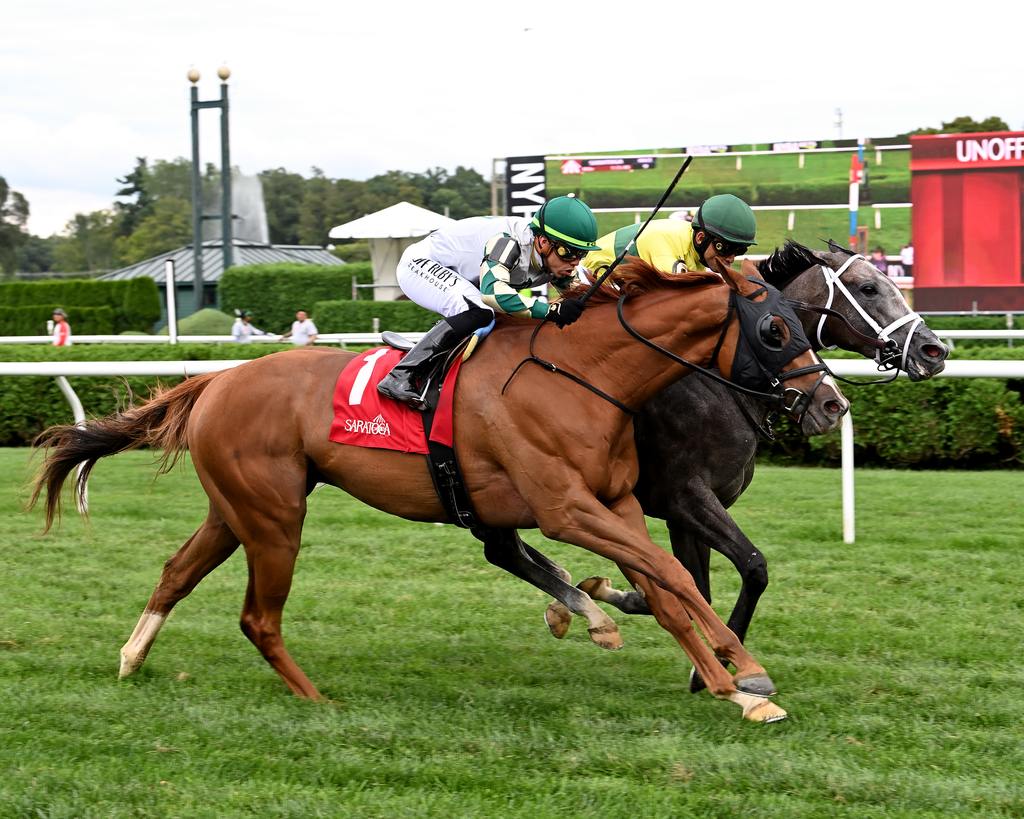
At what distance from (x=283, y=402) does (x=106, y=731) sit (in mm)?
1263

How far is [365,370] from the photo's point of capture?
14.3 ft

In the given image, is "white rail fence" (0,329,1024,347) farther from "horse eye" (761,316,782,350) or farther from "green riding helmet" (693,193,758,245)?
"horse eye" (761,316,782,350)

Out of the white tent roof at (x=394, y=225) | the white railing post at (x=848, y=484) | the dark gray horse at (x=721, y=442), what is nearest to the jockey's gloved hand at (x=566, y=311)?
the dark gray horse at (x=721, y=442)

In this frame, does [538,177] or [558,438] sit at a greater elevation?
[538,177]

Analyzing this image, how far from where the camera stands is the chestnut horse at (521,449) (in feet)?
12.5

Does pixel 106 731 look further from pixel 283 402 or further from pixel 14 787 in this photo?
pixel 283 402

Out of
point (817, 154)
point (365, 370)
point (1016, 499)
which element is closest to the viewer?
point (365, 370)

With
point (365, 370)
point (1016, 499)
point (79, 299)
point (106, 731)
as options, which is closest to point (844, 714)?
point (365, 370)

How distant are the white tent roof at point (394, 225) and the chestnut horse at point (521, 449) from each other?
20562mm

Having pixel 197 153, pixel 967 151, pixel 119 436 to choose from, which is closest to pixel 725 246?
pixel 119 436

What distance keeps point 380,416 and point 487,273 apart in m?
0.63

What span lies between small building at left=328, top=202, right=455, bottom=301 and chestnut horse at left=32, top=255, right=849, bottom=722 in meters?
19.2

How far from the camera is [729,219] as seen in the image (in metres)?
4.25

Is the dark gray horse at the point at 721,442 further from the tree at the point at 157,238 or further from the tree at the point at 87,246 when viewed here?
the tree at the point at 87,246
